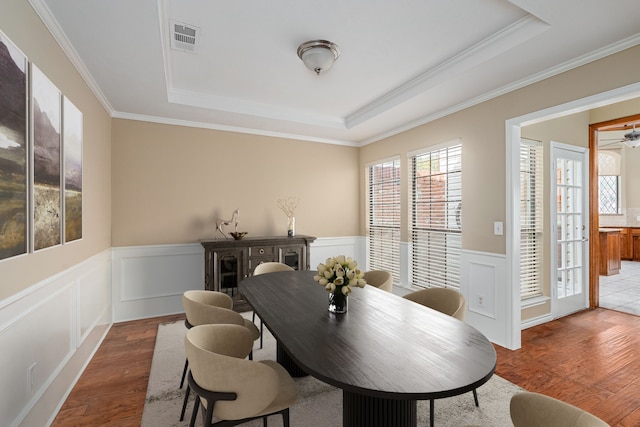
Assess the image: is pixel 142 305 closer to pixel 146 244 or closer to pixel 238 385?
pixel 146 244

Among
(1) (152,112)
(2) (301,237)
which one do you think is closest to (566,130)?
(2) (301,237)

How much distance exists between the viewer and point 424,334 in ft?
5.35

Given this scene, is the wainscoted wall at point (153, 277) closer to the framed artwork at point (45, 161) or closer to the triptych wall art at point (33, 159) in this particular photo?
the triptych wall art at point (33, 159)

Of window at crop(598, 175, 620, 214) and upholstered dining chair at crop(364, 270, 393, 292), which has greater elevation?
window at crop(598, 175, 620, 214)

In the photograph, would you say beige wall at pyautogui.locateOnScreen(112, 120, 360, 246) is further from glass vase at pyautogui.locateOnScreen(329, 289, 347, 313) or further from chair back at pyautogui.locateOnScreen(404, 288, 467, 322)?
glass vase at pyautogui.locateOnScreen(329, 289, 347, 313)

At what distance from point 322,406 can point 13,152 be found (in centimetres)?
242

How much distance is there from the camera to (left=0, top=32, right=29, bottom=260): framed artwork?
1.55m

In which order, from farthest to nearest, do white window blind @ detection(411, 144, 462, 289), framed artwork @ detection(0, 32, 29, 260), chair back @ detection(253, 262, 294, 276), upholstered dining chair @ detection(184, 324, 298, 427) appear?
white window blind @ detection(411, 144, 462, 289), chair back @ detection(253, 262, 294, 276), framed artwork @ detection(0, 32, 29, 260), upholstered dining chair @ detection(184, 324, 298, 427)

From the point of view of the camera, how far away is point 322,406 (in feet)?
7.43

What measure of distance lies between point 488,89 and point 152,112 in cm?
394

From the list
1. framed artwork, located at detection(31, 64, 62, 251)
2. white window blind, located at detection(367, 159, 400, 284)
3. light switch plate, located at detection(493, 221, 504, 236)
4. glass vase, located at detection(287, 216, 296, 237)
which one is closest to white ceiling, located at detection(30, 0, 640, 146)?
framed artwork, located at detection(31, 64, 62, 251)

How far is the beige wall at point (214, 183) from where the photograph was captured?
4.11 metres

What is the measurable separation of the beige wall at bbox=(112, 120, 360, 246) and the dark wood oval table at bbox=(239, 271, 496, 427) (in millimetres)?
2653

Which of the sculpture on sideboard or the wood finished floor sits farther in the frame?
the sculpture on sideboard
